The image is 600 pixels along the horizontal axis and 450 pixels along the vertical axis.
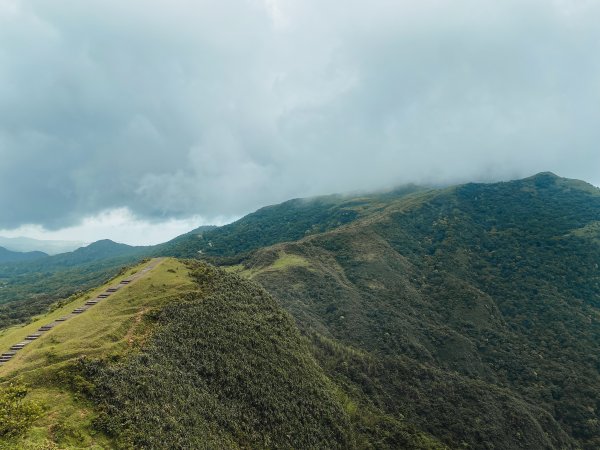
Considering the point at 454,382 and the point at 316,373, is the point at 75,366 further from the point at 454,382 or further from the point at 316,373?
the point at 454,382

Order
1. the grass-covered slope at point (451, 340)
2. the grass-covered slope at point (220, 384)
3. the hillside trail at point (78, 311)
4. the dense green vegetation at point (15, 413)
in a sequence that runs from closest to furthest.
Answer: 1. the dense green vegetation at point (15, 413)
2. the grass-covered slope at point (220, 384)
3. the hillside trail at point (78, 311)
4. the grass-covered slope at point (451, 340)

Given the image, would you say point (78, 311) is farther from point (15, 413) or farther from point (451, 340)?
point (451, 340)

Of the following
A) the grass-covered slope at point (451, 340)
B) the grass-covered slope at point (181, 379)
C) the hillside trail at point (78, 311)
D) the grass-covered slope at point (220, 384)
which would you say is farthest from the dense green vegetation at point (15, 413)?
the grass-covered slope at point (451, 340)

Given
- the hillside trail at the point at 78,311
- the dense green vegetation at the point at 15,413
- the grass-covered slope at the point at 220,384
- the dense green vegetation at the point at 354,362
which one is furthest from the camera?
the hillside trail at the point at 78,311

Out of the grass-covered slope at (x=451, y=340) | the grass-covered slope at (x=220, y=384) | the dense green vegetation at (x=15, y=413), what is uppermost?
the dense green vegetation at (x=15, y=413)

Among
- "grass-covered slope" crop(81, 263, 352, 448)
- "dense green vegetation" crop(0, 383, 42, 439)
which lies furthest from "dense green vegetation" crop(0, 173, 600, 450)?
"dense green vegetation" crop(0, 383, 42, 439)

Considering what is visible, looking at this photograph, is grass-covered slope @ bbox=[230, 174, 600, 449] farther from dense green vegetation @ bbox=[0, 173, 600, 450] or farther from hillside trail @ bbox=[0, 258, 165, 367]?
hillside trail @ bbox=[0, 258, 165, 367]

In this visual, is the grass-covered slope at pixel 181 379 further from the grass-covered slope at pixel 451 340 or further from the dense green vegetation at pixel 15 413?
the grass-covered slope at pixel 451 340
